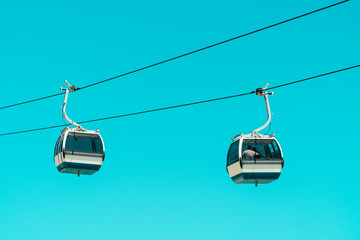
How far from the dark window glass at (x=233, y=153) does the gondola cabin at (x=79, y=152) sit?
14.4ft

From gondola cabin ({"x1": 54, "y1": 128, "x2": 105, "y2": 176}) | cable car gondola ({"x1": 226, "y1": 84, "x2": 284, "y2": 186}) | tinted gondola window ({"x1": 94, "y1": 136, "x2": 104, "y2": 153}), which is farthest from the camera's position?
tinted gondola window ({"x1": 94, "y1": 136, "x2": 104, "y2": 153})

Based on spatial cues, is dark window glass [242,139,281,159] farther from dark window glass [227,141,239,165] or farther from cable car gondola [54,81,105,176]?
cable car gondola [54,81,105,176]

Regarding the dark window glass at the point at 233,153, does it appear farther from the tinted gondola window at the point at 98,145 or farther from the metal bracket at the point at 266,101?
the tinted gondola window at the point at 98,145

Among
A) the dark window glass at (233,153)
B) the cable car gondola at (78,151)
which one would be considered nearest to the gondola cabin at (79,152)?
the cable car gondola at (78,151)

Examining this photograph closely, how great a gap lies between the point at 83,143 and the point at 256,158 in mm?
5820

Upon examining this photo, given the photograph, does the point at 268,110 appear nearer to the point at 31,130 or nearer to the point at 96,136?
the point at 96,136

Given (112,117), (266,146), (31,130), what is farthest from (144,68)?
(31,130)

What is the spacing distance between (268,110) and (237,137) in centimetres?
133

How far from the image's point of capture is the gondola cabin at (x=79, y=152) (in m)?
21.9

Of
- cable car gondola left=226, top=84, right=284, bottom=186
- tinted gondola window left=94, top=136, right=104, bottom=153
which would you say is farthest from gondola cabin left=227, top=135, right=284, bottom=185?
tinted gondola window left=94, top=136, right=104, bottom=153

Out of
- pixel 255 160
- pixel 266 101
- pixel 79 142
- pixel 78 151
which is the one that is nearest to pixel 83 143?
pixel 79 142

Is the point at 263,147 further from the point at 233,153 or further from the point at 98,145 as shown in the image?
the point at 98,145

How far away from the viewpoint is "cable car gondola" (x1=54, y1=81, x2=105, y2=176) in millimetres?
21938

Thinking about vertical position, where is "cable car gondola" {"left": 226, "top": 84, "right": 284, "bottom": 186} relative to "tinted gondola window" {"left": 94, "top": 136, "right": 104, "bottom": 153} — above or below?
below
